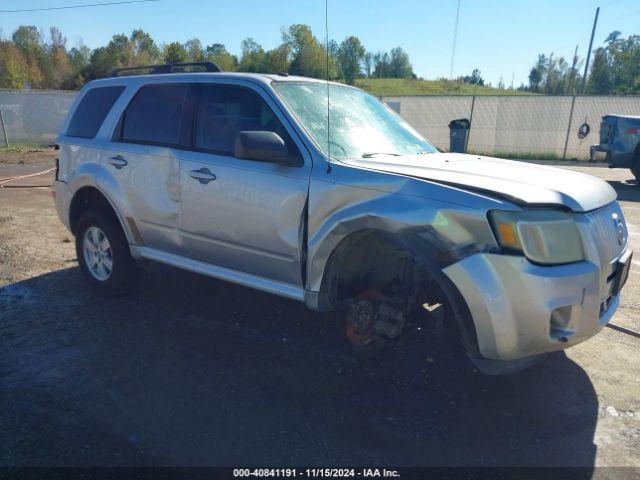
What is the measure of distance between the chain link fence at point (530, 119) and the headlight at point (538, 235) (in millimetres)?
17138

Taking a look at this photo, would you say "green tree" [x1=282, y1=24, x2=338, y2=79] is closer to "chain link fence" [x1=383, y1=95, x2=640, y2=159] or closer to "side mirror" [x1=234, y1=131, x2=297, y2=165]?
"side mirror" [x1=234, y1=131, x2=297, y2=165]

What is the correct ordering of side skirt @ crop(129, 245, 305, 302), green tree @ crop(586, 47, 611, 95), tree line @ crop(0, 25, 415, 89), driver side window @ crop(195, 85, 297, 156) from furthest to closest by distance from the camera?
green tree @ crop(586, 47, 611, 95) → tree line @ crop(0, 25, 415, 89) → driver side window @ crop(195, 85, 297, 156) → side skirt @ crop(129, 245, 305, 302)

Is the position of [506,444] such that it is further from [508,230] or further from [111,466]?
[111,466]

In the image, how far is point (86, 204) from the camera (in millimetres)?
5055

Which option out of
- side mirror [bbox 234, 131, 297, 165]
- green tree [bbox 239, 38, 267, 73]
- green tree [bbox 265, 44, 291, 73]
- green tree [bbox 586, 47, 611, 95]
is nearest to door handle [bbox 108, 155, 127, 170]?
side mirror [bbox 234, 131, 297, 165]

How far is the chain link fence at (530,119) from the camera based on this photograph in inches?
751

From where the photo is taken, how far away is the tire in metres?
4.71

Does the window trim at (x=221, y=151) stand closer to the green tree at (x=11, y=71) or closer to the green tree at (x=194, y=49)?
the green tree at (x=194, y=49)

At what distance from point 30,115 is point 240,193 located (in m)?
20.2

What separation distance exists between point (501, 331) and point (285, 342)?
1736 millimetres

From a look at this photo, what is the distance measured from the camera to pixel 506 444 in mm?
2773

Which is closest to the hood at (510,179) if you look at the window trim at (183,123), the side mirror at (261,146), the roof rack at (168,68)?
the side mirror at (261,146)

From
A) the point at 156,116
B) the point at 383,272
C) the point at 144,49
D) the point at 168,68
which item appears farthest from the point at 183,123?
the point at 144,49

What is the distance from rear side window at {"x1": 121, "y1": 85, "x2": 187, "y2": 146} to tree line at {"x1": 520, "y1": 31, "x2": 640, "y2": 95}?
56412mm
